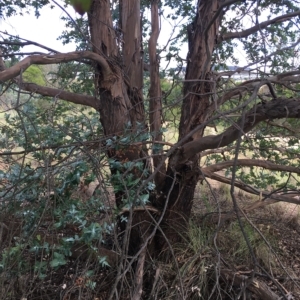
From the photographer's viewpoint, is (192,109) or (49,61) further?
(192,109)

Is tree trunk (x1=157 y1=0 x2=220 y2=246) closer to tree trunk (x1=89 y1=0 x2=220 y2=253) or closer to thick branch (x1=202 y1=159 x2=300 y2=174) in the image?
tree trunk (x1=89 y1=0 x2=220 y2=253)

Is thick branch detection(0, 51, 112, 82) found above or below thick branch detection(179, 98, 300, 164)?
above

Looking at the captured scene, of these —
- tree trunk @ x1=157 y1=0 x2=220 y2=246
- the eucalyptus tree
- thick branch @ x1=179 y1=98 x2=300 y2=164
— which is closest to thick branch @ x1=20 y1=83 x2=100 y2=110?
the eucalyptus tree

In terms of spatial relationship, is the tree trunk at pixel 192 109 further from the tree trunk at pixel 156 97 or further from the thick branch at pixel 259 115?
the thick branch at pixel 259 115

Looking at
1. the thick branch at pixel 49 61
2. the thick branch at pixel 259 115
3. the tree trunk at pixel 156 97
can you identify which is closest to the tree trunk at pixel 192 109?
the tree trunk at pixel 156 97

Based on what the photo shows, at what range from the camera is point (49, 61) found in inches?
145

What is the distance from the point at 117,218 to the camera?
158 inches

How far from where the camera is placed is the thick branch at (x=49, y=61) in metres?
3.15

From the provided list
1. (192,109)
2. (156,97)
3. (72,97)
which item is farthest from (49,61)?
(192,109)

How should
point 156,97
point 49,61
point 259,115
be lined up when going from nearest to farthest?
point 259,115
point 49,61
point 156,97

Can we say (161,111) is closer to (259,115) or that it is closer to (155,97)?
(155,97)

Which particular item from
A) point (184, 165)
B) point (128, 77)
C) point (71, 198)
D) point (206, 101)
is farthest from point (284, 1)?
point (71, 198)

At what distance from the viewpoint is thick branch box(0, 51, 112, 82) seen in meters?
3.15

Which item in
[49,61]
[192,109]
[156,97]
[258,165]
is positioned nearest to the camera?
[49,61]
